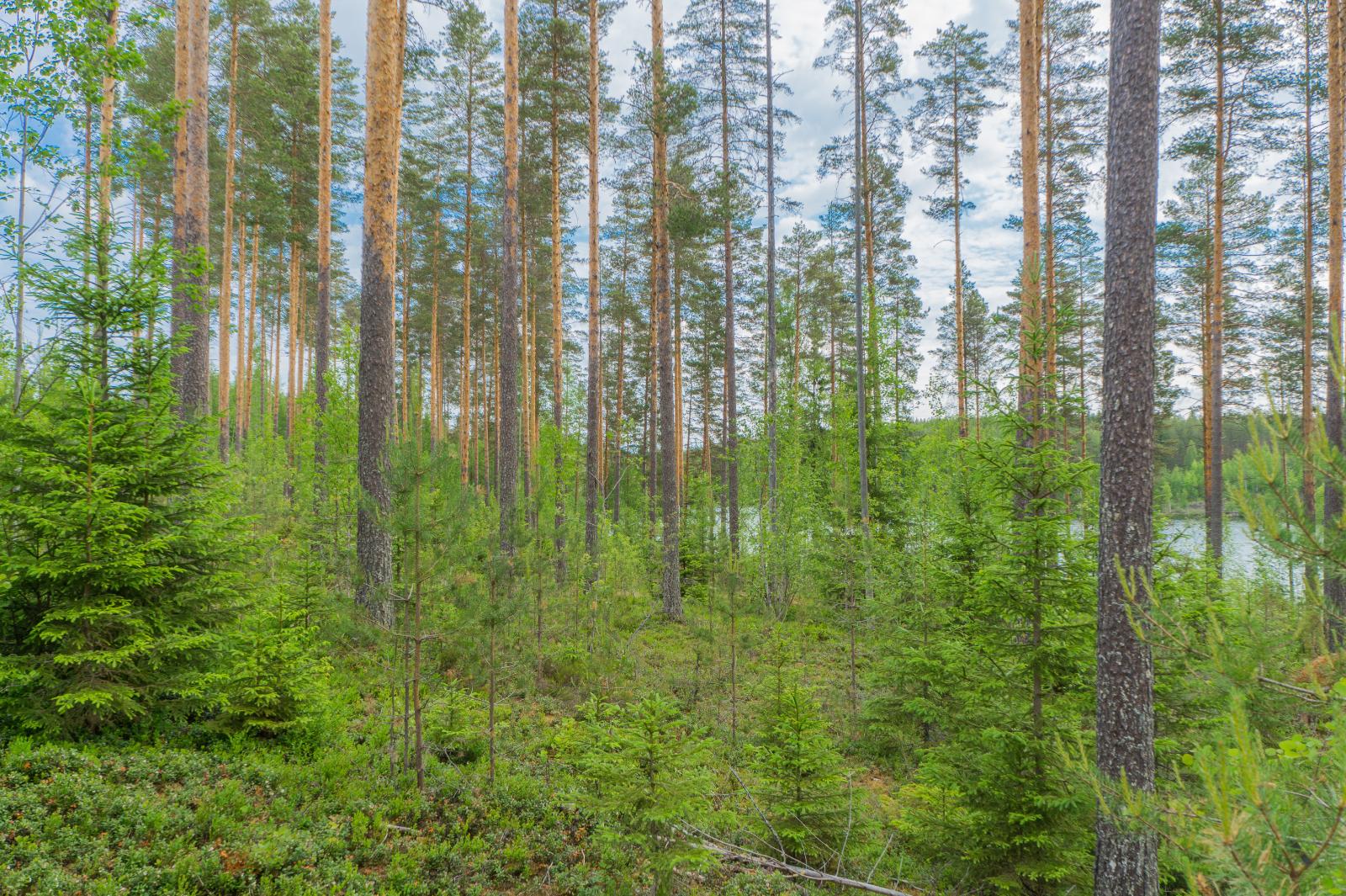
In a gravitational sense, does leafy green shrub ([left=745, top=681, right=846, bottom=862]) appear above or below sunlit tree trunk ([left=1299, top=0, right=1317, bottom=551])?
below

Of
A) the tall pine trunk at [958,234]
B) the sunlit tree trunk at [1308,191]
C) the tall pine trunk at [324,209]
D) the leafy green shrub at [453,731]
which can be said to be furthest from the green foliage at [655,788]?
the sunlit tree trunk at [1308,191]

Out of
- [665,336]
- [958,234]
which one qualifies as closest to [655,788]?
[665,336]

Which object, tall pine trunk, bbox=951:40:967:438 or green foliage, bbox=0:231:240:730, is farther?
tall pine trunk, bbox=951:40:967:438

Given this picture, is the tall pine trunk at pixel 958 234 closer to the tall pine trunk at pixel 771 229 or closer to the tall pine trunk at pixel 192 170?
the tall pine trunk at pixel 771 229

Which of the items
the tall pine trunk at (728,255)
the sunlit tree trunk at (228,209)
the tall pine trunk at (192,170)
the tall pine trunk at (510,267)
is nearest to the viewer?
the tall pine trunk at (192,170)

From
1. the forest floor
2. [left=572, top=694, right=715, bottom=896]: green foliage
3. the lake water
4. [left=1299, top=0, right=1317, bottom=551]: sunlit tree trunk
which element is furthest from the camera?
[left=1299, top=0, right=1317, bottom=551]: sunlit tree trunk

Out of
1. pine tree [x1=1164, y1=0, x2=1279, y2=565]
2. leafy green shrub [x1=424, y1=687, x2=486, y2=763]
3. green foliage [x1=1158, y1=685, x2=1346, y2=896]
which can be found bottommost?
leafy green shrub [x1=424, y1=687, x2=486, y2=763]

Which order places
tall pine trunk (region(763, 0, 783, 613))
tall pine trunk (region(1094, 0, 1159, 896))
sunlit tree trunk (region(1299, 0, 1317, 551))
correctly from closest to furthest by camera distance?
1. tall pine trunk (region(1094, 0, 1159, 896))
2. sunlit tree trunk (region(1299, 0, 1317, 551))
3. tall pine trunk (region(763, 0, 783, 613))

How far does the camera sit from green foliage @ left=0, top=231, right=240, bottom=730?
3.99 m

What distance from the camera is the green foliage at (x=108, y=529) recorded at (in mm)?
3992

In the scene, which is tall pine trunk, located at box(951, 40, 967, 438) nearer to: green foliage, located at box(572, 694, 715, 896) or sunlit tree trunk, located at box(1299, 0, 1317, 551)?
sunlit tree trunk, located at box(1299, 0, 1317, 551)

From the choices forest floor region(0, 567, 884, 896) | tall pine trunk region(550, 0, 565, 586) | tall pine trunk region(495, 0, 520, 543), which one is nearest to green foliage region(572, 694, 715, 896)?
forest floor region(0, 567, 884, 896)

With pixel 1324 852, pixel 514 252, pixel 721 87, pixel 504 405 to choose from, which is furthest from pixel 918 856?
pixel 721 87

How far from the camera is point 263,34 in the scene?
15.3 m
